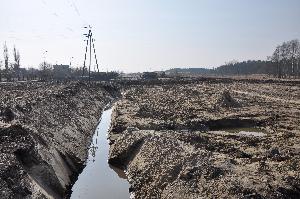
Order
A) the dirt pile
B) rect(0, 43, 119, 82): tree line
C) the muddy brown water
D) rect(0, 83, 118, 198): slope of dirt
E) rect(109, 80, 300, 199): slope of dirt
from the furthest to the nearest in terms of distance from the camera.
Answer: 1. rect(0, 43, 119, 82): tree line
2. the dirt pile
3. the muddy brown water
4. rect(0, 83, 118, 198): slope of dirt
5. rect(109, 80, 300, 199): slope of dirt

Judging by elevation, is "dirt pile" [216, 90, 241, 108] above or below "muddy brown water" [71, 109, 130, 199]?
above

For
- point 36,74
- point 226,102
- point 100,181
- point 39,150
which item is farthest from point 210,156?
point 36,74

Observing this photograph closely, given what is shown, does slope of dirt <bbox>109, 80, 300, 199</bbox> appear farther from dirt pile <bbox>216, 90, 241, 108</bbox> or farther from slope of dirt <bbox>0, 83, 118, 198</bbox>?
dirt pile <bbox>216, 90, 241, 108</bbox>

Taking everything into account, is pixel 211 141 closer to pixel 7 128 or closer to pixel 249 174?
pixel 249 174

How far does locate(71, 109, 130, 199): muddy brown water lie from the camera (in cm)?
1769

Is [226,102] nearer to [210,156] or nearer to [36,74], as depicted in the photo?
[210,156]

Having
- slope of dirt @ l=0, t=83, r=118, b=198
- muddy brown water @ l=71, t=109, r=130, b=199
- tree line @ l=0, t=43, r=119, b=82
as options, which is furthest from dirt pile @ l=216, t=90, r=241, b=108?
tree line @ l=0, t=43, r=119, b=82

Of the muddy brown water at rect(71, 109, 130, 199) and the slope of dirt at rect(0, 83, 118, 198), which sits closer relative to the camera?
the slope of dirt at rect(0, 83, 118, 198)

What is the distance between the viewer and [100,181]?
20.0 metres

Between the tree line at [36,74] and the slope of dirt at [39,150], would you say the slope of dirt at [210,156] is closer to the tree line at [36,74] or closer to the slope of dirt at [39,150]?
the slope of dirt at [39,150]

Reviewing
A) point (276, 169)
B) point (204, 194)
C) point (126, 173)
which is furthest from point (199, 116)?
point (204, 194)

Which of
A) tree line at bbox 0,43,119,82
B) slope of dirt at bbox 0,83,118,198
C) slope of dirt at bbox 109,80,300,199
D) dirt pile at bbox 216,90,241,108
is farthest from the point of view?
tree line at bbox 0,43,119,82

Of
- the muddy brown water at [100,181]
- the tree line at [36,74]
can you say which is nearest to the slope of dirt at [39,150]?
the muddy brown water at [100,181]

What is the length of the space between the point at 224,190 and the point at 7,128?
9205 millimetres
